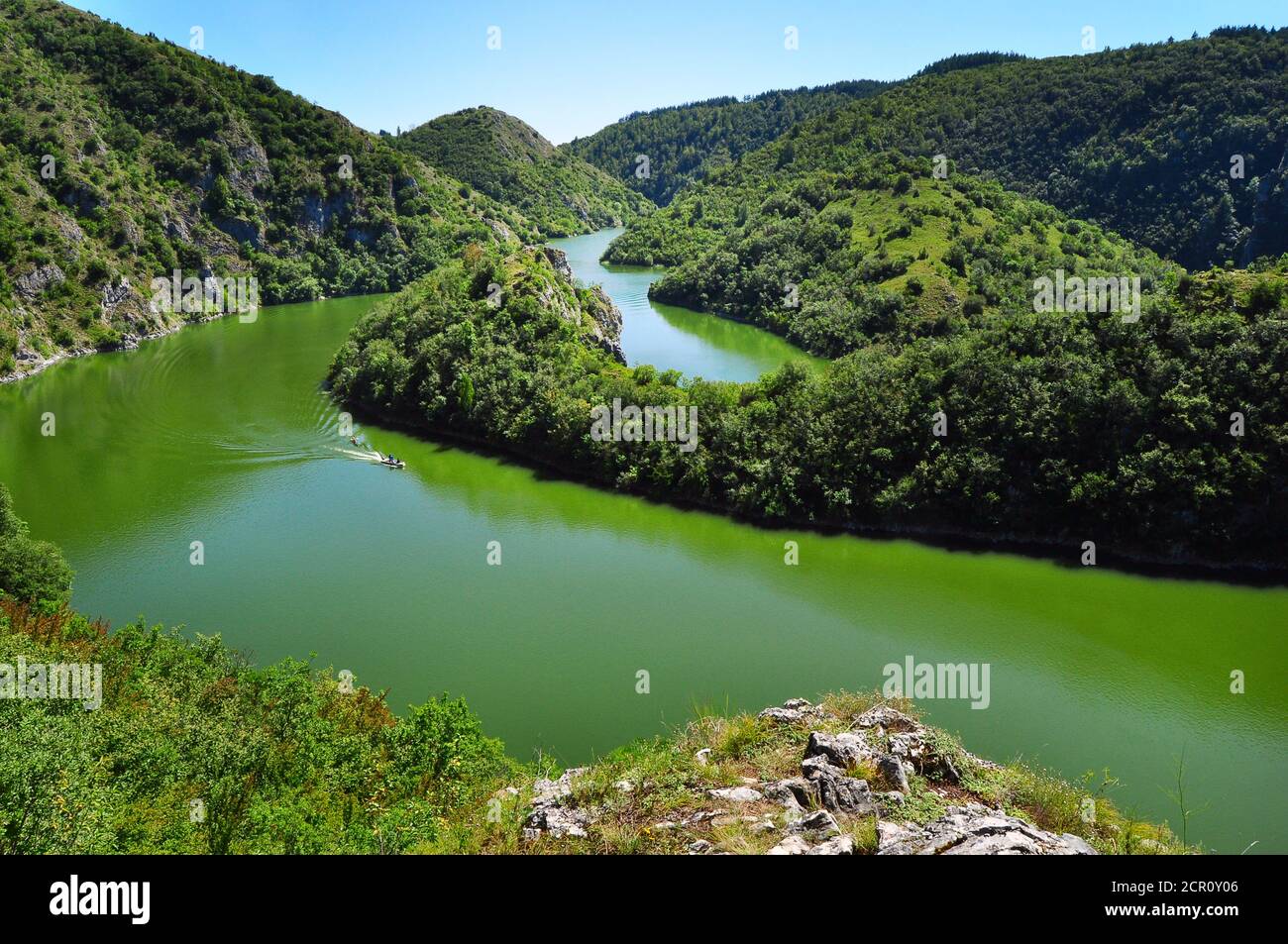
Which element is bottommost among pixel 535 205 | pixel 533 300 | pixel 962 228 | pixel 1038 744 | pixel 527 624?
pixel 1038 744

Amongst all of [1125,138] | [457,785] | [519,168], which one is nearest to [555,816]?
[457,785]

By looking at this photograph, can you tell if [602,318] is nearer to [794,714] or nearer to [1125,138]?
[794,714]

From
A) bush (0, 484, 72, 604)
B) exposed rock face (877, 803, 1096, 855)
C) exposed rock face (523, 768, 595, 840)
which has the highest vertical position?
bush (0, 484, 72, 604)

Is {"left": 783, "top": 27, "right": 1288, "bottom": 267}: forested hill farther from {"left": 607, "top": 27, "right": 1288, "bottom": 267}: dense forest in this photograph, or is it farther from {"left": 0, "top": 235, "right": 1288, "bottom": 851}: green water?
{"left": 0, "top": 235, "right": 1288, "bottom": 851}: green water

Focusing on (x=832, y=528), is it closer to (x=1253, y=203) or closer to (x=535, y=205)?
(x=1253, y=203)

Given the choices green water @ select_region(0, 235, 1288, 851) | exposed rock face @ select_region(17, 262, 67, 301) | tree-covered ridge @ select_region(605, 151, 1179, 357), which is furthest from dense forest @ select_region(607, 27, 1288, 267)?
exposed rock face @ select_region(17, 262, 67, 301)
